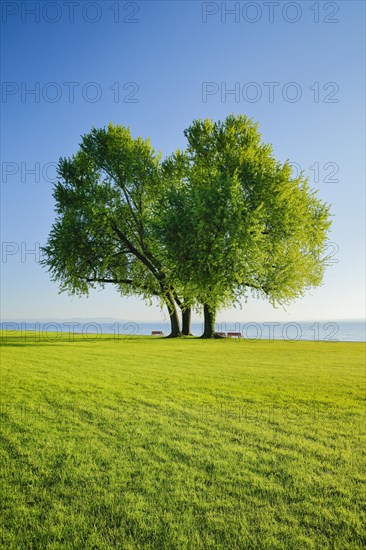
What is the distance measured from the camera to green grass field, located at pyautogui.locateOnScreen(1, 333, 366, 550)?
152 inches

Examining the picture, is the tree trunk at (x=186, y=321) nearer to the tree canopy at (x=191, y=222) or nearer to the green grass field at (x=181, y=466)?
the tree canopy at (x=191, y=222)

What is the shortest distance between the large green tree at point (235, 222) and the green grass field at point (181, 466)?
16.9 meters

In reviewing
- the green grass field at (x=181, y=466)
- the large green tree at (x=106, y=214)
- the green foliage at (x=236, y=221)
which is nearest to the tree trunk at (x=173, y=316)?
the large green tree at (x=106, y=214)

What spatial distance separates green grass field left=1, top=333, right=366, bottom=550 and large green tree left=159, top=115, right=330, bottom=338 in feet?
55.4

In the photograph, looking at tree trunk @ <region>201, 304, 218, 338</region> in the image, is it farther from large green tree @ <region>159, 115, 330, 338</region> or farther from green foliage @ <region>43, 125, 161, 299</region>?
green foliage @ <region>43, 125, 161, 299</region>

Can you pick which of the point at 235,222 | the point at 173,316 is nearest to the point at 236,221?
the point at 235,222

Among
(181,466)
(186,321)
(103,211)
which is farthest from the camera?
(186,321)

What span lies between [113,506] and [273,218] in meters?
27.6

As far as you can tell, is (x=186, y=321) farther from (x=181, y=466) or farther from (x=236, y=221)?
(x=181, y=466)

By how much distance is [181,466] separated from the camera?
5395 millimetres

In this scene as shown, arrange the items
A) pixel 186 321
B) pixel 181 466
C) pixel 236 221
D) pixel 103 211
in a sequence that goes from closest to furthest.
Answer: pixel 181 466, pixel 236 221, pixel 103 211, pixel 186 321

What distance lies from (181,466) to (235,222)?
2323cm

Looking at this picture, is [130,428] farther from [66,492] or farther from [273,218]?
[273,218]

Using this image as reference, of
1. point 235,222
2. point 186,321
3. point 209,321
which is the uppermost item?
point 235,222
